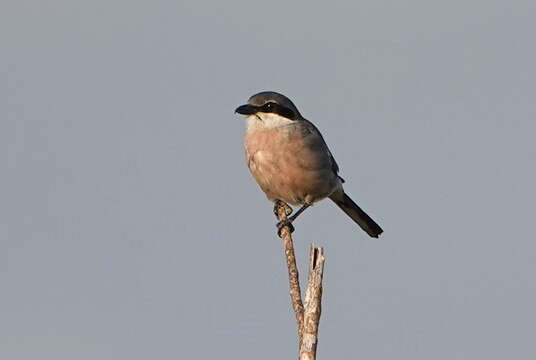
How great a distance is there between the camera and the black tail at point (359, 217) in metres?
10.6

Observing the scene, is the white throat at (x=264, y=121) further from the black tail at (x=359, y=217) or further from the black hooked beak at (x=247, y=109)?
the black tail at (x=359, y=217)

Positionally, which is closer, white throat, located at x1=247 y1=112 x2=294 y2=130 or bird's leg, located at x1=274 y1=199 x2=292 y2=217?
bird's leg, located at x1=274 y1=199 x2=292 y2=217

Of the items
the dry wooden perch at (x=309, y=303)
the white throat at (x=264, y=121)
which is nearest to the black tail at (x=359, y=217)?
the white throat at (x=264, y=121)

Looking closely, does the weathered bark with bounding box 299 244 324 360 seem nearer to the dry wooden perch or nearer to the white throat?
the dry wooden perch

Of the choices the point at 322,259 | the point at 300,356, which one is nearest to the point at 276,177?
the point at 322,259

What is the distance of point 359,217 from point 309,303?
211 inches

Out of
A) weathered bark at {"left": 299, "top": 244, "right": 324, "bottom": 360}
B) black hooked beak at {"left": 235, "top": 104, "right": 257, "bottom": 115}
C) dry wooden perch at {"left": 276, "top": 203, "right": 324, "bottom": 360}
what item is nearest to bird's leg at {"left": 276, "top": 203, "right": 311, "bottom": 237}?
black hooked beak at {"left": 235, "top": 104, "right": 257, "bottom": 115}

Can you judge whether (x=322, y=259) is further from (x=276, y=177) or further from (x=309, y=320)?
(x=276, y=177)

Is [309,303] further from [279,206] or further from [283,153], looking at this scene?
[279,206]

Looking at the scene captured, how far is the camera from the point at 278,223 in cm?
824

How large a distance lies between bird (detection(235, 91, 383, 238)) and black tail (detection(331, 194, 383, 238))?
1.29 m

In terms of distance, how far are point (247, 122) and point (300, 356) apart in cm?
445

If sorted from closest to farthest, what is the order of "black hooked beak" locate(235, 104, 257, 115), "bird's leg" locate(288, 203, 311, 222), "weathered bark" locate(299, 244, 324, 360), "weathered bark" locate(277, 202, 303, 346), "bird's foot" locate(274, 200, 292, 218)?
"weathered bark" locate(299, 244, 324, 360)
"weathered bark" locate(277, 202, 303, 346)
"bird's leg" locate(288, 203, 311, 222)
"bird's foot" locate(274, 200, 292, 218)
"black hooked beak" locate(235, 104, 257, 115)

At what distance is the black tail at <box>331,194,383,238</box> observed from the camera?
10.6m
